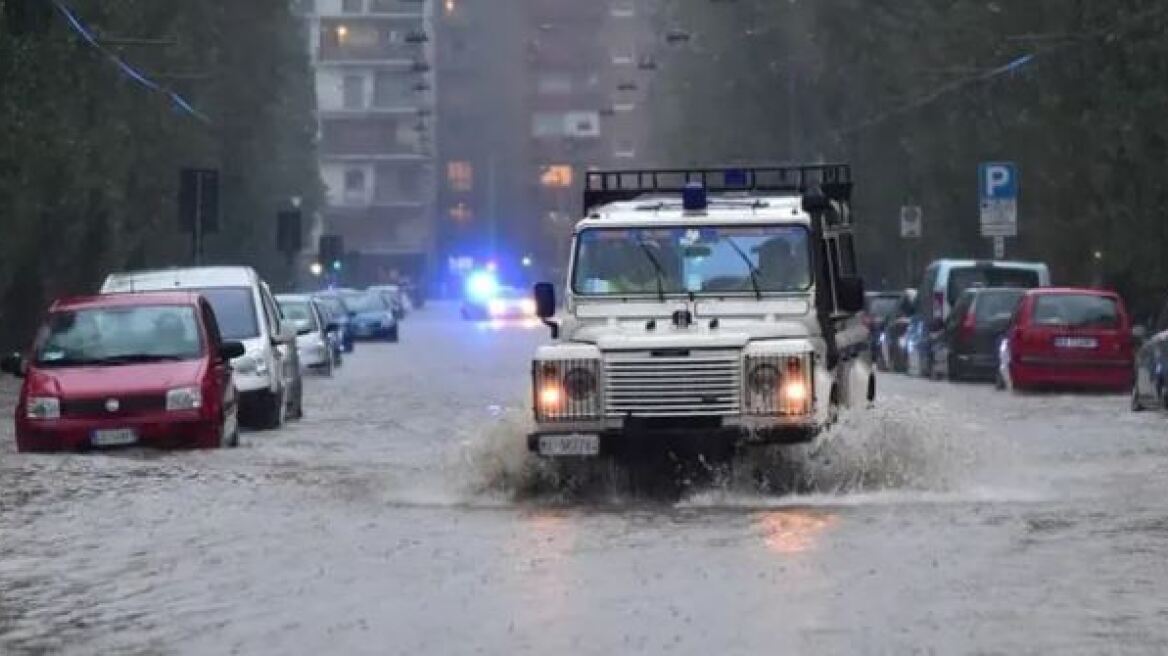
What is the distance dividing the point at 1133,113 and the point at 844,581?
121 ft

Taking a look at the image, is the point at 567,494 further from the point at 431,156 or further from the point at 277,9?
the point at 431,156


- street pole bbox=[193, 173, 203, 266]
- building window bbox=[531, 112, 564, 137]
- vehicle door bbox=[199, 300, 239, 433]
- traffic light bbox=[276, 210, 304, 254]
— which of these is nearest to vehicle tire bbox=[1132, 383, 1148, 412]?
vehicle door bbox=[199, 300, 239, 433]

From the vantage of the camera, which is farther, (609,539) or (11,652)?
(609,539)

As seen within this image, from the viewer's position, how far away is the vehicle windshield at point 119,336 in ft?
84.2

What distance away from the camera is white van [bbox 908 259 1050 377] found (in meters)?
48.6

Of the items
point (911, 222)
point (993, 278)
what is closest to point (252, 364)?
point (993, 278)

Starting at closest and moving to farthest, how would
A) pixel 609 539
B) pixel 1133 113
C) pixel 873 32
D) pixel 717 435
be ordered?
1. pixel 609 539
2. pixel 717 435
3. pixel 1133 113
4. pixel 873 32

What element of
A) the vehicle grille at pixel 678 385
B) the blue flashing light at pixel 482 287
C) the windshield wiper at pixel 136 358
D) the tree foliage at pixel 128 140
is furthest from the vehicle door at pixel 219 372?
the blue flashing light at pixel 482 287

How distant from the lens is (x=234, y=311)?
3150 centimetres

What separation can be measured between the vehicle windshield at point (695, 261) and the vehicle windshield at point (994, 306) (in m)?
23.8

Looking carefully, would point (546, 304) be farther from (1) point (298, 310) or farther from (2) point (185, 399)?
(1) point (298, 310)

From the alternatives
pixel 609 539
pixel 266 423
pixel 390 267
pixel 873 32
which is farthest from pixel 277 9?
pixel 390 267

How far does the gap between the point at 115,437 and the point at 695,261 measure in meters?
6.36

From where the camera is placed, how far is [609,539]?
55.5 feet
